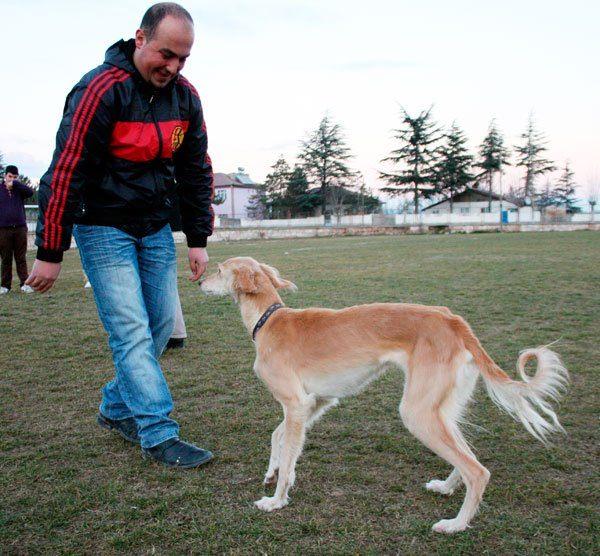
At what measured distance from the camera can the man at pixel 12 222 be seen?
11180 mm

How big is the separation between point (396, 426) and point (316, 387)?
107 cm

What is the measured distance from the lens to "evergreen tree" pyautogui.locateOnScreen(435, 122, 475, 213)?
69.9m

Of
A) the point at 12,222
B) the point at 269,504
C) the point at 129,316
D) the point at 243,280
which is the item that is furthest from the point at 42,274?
the point at 12,222

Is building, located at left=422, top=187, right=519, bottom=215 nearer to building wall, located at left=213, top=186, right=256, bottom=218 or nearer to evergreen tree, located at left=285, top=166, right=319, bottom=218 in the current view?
evergreen tree, located at left=285, top=166, right=319, bottom=218

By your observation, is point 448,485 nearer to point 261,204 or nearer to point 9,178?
point 9,178

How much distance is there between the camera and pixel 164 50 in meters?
3.12

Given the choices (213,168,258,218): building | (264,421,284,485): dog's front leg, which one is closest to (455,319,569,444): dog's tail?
(264,421,284,485): dog's front leg

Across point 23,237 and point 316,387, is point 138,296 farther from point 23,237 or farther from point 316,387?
point 23,237

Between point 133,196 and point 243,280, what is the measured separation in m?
0.95

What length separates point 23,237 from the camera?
38.5 ft

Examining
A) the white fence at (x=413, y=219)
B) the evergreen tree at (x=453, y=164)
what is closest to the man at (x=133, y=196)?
the white fence at (x=413, y=219)

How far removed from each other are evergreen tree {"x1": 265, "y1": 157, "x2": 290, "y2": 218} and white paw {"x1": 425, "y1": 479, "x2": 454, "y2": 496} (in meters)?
76.5

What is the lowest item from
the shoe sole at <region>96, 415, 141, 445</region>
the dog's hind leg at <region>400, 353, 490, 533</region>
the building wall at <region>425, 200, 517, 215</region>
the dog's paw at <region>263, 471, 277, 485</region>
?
the dog's paw at <region>263, 471, 277, 485</region>

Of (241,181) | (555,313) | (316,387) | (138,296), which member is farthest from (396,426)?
(241,181)
